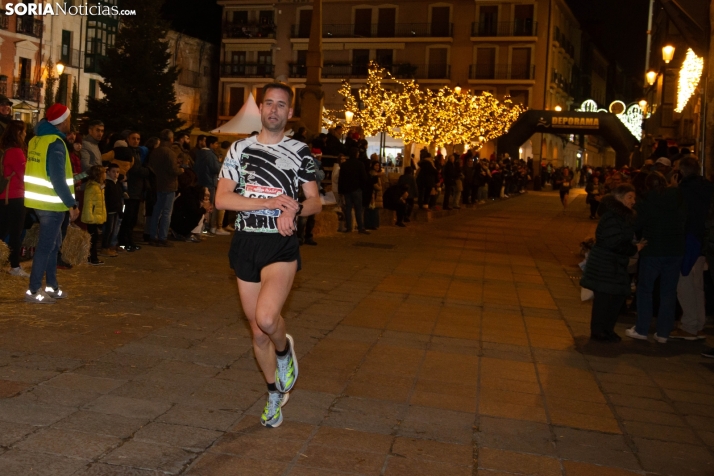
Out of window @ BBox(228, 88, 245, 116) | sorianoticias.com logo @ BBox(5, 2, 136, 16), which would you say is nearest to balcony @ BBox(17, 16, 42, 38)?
sorianoticias.com logo @ BBox(5, 2, 136, 16)

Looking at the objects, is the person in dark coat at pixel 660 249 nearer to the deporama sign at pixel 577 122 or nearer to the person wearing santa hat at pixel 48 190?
the person wearing santa hat at pixel 48 190

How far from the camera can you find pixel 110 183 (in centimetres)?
1191

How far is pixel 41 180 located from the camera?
8.27 m

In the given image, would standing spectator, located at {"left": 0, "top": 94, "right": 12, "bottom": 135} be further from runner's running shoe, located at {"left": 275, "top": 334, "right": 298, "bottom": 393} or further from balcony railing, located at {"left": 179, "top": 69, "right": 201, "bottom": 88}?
balcony railing, located at {"left": 179, "top": 69, "right": 201, "bottom": 88}

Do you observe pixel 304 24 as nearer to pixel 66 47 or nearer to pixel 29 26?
pixel 66 47

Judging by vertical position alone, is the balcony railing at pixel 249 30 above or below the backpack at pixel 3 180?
above

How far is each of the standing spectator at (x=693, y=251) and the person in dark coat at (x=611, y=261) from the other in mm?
869

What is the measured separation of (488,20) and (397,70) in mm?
7305

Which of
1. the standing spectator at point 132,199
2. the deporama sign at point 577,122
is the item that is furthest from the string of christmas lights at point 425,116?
the standing spectator at point 132,199

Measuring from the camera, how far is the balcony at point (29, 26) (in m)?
47.9

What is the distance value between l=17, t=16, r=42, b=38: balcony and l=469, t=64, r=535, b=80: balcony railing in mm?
29360

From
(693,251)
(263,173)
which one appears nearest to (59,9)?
(693,251)

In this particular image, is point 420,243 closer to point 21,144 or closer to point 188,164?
point 188,164

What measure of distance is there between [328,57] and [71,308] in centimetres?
5951
